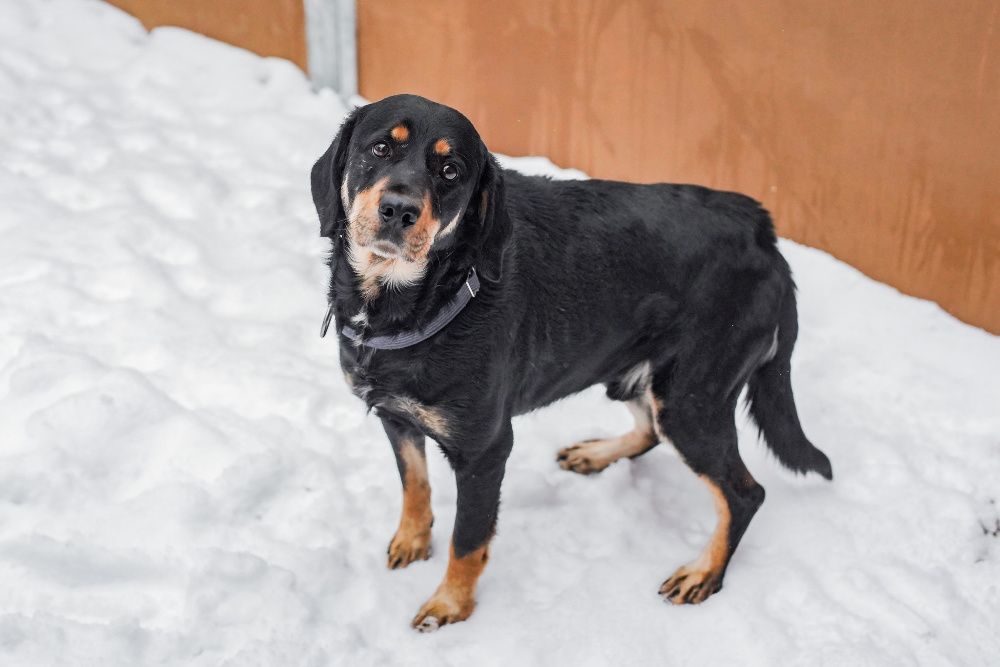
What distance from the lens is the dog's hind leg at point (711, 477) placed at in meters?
3.13

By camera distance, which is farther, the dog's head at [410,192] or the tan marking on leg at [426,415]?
the tan marking on leg at [426,415]

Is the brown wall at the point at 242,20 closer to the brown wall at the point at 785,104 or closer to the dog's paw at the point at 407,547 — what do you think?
the brown wall at the point at 785,104

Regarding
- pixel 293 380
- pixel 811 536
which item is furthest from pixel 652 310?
pixel 293 380

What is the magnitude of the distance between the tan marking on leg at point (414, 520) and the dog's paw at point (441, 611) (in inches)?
8.5

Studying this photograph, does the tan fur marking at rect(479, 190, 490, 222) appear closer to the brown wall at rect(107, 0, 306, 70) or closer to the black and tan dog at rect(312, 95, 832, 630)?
the black and tan dog at rect(312, 95, 832, 630)

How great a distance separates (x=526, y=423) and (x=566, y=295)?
1143 millimetres

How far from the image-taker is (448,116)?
2701mm

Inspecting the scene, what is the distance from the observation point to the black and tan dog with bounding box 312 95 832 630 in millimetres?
2689

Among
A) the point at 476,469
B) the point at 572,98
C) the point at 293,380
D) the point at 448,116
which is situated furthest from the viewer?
the point at 572,98

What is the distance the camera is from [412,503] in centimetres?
323

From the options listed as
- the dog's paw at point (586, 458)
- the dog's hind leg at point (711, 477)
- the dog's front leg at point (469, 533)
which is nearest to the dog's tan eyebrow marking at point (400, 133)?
the dog's front leg at point (469, 533)

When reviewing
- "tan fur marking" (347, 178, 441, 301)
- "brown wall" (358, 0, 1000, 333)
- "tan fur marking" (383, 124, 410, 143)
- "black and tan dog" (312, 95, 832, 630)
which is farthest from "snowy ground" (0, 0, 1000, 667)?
"tan fur marking" (383, 124, 410, 143)

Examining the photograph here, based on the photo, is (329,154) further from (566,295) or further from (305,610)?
(305,610)

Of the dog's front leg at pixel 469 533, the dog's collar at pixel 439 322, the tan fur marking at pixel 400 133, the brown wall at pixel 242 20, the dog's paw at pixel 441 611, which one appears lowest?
the dog's paw at pixel 441 611
